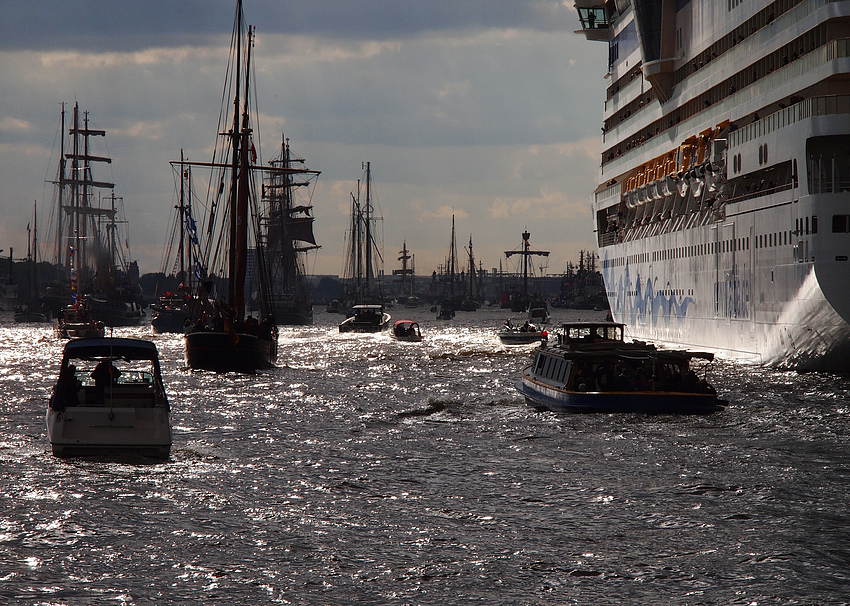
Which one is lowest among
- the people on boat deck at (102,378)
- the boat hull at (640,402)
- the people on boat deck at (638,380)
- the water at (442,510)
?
the water at (442,510)

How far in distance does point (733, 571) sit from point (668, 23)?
185 feet

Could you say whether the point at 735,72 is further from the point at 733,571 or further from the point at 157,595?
the point at 157,595

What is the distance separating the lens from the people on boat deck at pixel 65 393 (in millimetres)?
23297

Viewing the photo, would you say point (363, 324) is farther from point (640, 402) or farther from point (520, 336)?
point (640, 402)

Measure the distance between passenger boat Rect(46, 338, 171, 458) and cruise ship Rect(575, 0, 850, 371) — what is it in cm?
2718

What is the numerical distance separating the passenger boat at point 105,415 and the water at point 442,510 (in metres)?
0.52

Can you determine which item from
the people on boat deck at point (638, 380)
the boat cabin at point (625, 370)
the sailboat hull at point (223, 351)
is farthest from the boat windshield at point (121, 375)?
the people on boat deck at point (638, 380)

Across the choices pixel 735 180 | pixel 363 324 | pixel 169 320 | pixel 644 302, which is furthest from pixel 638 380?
pixel 169 320

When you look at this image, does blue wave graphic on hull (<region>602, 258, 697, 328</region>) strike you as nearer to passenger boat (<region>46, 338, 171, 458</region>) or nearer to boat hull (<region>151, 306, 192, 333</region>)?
passenger boat (<region>46, 338, 171, 458</region>)

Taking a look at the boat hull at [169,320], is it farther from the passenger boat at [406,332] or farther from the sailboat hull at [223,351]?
the sailboat hull at [223,351]

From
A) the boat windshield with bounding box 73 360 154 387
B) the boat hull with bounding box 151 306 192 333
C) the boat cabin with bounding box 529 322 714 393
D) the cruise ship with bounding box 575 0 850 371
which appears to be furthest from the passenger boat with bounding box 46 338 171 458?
the boat hull with bounding box 151 306 192 333

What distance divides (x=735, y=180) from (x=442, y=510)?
1455 inches

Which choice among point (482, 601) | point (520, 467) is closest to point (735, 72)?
point (520, 467)

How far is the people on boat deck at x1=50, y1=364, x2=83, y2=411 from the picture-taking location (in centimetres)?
2330
